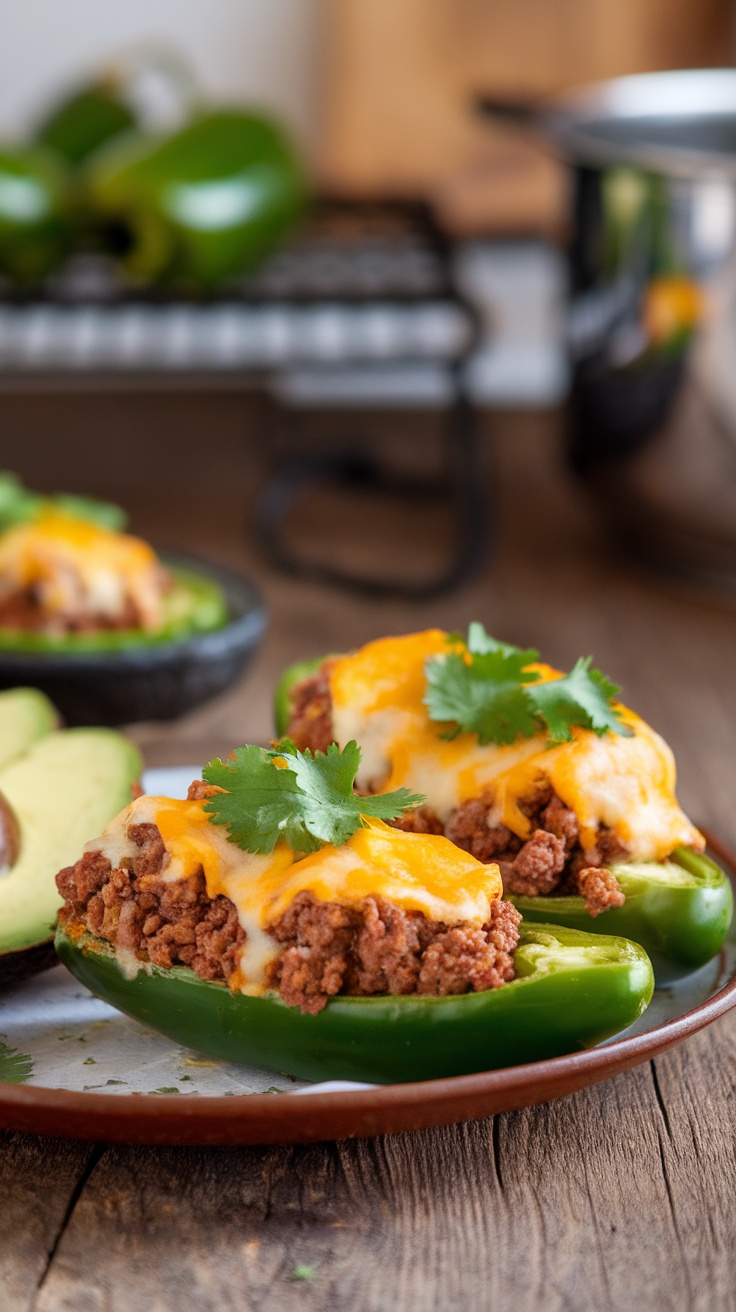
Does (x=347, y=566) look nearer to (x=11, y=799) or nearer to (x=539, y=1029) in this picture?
(x=11, y=799)

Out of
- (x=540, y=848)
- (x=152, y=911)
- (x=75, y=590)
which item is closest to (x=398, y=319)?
(x=75, y=590)

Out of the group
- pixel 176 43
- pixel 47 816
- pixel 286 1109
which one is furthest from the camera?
pixel 176 43

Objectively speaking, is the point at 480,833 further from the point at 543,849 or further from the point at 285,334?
the point at 285,334

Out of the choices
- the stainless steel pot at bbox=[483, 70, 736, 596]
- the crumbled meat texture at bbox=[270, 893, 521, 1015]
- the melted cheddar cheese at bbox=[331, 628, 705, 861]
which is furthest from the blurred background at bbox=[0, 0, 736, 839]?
the crumbled meat texture at bbox=[270, 893, 521, 1015]

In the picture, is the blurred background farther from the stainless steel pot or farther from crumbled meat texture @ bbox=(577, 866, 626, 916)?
crumbled meat texture @ bbox=(577, 866, 626, 916)

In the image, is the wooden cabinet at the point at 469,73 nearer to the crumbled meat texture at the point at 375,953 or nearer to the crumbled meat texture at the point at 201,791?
the crumbled meat texture at the point at 201,791

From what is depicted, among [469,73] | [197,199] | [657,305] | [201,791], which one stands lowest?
[201,791]
